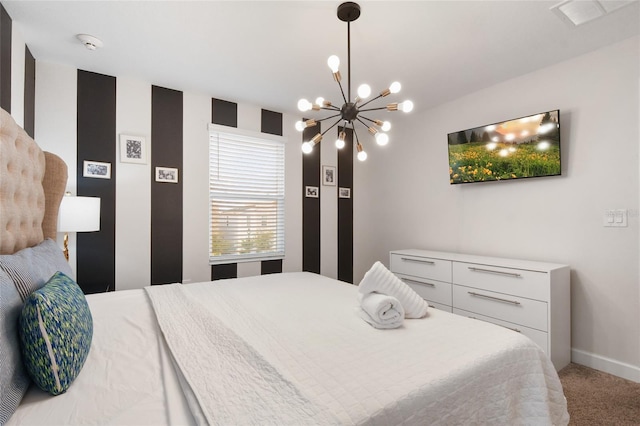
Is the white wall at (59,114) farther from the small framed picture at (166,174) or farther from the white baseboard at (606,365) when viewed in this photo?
the white baseboard at (606,365)

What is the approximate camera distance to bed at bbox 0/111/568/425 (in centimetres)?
86

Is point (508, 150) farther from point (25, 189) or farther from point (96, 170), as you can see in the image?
point (96, 170)

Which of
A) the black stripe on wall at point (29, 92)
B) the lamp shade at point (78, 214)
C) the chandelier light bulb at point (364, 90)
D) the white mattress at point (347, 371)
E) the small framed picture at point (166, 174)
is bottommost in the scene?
the white mattress at point (347, 371)

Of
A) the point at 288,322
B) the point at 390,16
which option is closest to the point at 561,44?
the point at 390,16

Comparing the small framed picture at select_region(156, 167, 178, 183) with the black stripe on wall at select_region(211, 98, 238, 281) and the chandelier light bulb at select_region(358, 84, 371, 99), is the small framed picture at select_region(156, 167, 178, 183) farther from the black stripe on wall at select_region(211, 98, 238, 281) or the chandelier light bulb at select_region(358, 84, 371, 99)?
the chandelier light bulb at select_region(358, 84, 371, 99)

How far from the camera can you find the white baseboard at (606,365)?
2.24m

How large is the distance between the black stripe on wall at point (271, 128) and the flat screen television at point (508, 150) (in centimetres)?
195

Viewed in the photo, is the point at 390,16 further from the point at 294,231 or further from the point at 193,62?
the point at 294,231

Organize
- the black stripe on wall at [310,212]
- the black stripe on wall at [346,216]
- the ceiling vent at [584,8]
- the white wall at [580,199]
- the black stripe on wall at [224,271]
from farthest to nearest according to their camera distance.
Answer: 1. the black stripe on wall at [346,216]
2. the black stripe on wall at [310,212]
3. the black stripe on wall at [224,271]
4. the white wall at [580,199]
5. the ceiling vent at [584,8]

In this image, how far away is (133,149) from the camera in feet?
9.44

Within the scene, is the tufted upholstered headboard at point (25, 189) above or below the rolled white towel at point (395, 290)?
above

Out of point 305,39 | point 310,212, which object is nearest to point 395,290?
point 305,39

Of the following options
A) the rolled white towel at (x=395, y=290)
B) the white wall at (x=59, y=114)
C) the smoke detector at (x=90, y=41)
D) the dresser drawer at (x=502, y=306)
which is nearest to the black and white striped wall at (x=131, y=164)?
the white wall at (x=59, y=114)

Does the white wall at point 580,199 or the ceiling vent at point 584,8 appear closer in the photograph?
the ceiling vent at point 584,8
